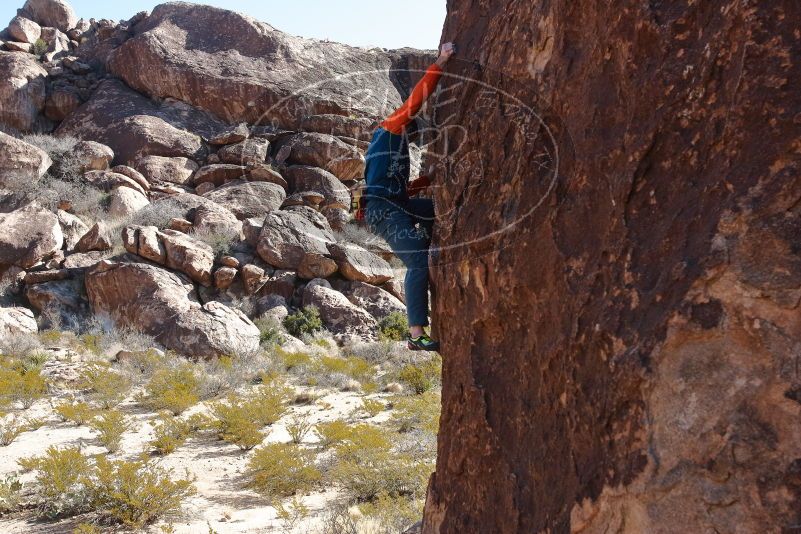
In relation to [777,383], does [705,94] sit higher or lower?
higher

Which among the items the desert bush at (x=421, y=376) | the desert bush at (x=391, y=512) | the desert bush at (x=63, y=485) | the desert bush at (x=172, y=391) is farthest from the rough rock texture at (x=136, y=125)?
the desert bush at (x=391, y=512)

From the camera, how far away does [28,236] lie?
13.7 meters

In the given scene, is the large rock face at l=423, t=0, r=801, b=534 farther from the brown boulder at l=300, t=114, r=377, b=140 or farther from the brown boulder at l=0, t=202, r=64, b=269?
the brown boulder at l=300, t=114, r=377, b=140

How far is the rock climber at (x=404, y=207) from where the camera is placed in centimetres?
306

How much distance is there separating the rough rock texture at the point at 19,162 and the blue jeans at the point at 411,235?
16.5m

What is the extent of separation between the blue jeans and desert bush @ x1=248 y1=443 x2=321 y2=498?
9.16 feet

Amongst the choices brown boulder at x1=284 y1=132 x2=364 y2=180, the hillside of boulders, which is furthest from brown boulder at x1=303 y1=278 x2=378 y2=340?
brown boulder at x1=284 y1=132 x2=364 y2=180

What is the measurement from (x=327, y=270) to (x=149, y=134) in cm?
936

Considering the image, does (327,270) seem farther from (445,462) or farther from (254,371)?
(445,462)

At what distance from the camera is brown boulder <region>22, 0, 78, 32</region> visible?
27.5m

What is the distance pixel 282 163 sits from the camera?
20391mm

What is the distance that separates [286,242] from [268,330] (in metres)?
Result: 3.11

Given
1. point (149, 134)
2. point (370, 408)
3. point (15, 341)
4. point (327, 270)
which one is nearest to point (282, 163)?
point (149, 134)

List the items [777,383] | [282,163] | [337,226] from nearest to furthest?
[777,383] → [337,226] → [282,163]
